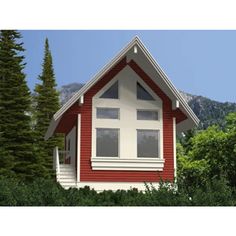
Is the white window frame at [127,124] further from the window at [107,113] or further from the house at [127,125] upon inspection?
the window at [107,113]

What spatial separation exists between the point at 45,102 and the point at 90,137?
11.6 m

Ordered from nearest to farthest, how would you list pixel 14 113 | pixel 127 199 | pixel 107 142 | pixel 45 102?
pixel 127 199
pixel 107 142
pixel 14 113
pixel 45 102

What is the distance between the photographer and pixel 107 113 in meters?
22.7

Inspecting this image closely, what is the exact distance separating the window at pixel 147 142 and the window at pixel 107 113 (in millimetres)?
1244

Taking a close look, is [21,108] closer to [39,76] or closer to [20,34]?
[39,76]

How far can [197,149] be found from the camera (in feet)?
118

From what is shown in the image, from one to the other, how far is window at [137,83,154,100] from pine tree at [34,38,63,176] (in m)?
10.3

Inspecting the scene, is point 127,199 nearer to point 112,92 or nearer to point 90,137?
point 90,137

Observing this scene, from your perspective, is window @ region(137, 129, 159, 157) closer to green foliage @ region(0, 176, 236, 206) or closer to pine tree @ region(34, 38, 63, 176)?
green foliage @ region(0, 176, 236, 206)

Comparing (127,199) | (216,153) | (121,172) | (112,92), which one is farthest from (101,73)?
(216,153)

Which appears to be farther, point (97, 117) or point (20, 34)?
point (20, 34)

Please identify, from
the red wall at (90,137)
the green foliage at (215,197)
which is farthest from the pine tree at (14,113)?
the green foliage at (215,197)
